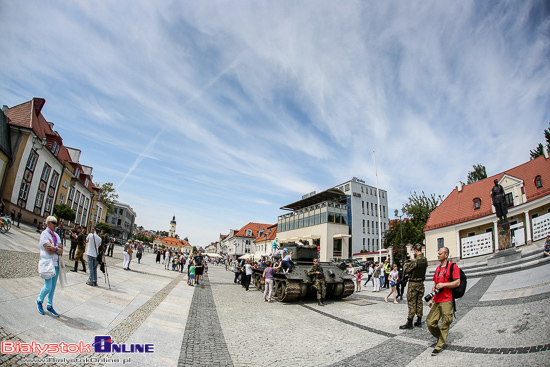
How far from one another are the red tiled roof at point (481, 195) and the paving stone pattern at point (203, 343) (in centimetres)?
1991

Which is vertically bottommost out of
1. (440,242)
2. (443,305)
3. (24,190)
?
(443,305)

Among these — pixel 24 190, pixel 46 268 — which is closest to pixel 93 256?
pixel 46 268

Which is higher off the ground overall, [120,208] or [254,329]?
[120,208]

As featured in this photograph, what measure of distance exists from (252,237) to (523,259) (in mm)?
62145

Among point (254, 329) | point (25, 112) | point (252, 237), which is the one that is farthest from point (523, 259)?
point (252, 237)

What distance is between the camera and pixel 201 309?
763 centimetres

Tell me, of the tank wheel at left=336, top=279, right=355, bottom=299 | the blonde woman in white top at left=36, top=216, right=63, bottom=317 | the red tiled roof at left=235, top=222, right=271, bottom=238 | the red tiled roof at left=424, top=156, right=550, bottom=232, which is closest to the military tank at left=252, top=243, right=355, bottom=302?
the tank wheel at left=336, top=279, right=355, bottom=299

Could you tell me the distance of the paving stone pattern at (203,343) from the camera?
384 centimetres

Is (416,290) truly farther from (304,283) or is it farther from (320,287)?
(304,283)

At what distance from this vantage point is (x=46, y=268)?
420 cm

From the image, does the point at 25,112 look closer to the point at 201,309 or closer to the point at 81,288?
→ the point at 81,288

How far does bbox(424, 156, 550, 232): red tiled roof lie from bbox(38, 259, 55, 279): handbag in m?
22.4

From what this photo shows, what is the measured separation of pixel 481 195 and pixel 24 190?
43304 millimetres

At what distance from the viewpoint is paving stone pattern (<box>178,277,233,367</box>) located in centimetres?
384
